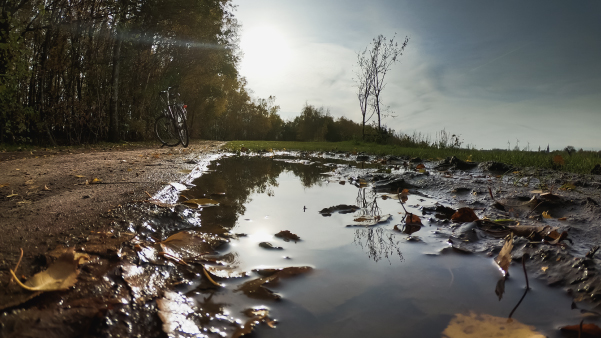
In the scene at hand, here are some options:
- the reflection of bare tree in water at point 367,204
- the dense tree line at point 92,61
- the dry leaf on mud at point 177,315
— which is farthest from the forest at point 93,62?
the dry leaf on mud at point 177,315

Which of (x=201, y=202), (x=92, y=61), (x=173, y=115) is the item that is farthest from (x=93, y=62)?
(x=201, y=202)

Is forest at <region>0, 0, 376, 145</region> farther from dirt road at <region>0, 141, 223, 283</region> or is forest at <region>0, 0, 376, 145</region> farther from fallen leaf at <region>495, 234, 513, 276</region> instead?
fallen leaf at <region>495, 234, 513, 276</region>

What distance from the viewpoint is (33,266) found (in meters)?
0.99

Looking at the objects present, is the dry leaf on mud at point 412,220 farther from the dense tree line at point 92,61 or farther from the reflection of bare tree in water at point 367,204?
the dense tree line at point 92,61

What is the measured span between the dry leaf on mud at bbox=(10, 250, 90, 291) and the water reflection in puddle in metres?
0.44

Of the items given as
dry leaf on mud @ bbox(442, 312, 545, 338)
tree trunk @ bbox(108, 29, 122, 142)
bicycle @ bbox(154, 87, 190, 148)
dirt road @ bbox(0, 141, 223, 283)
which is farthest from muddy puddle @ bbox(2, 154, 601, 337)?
tree trunk @ bbox(108, 29, 122, 142)

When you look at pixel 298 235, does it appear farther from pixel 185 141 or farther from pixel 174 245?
pixel 185 141

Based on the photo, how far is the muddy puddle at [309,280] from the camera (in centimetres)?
92

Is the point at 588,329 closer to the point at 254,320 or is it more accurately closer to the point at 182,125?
the point at 254,320

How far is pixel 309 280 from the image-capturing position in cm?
127

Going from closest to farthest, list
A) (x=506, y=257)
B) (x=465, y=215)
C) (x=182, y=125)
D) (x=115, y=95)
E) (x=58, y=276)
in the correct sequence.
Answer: (x=58, y=276) < (x=506, y=257) < (x=465, y=215) < (x=182, y=125) < (x=115, y=95)

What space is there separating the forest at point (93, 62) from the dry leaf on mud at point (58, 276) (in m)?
9.64

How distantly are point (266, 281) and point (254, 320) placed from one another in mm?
256

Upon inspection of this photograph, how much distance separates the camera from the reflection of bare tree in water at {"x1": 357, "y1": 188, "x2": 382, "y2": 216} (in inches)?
97.3
